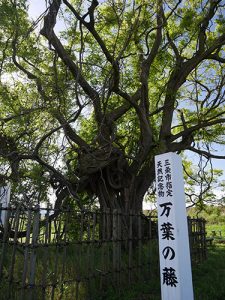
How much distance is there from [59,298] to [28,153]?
3.10 meters

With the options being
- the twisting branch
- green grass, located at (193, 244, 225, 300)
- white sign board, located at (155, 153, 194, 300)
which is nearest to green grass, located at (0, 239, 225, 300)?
green grass, located at (193, 244, 225, 300)

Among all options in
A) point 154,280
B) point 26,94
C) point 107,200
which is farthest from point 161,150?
point 26,94

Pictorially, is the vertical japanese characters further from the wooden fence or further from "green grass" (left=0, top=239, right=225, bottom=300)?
"green grass" (left=0, top=239, right=225, bottom=300)

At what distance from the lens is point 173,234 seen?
12.9 feet

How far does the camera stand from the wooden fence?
4367 mm

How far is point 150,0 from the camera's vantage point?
7.79 m

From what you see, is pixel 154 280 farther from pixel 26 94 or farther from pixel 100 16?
pixel 100 16

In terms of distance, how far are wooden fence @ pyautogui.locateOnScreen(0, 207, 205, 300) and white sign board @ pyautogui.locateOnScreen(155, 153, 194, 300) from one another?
1493 millimetres

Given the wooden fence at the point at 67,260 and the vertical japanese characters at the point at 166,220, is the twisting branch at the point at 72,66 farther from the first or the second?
the vertical japanese characters at the point at 166,220

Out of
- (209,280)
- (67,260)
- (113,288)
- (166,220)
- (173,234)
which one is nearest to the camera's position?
(173,234)

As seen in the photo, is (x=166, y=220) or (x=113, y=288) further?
(x=113, y=288)

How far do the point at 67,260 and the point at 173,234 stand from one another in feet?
8.38

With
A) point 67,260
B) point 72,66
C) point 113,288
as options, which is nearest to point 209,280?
point 113,288

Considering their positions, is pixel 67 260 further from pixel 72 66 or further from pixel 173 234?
pixel 72 66
